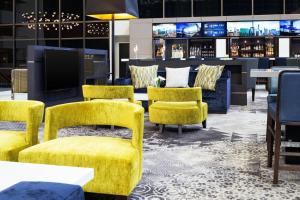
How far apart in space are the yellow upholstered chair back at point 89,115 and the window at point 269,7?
12.1m

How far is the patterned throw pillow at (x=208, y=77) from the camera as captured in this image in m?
7.43

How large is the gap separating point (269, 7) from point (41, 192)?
545 inches

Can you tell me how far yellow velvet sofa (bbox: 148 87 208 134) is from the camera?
5.20 metres

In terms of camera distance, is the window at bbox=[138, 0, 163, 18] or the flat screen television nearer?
the flat screen television

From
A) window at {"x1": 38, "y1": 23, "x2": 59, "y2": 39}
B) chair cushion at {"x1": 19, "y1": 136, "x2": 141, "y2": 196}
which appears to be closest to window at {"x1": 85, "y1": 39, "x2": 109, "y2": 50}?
window at {"x1": 38, "y1": 23, "x2": 59, "y2": 39}

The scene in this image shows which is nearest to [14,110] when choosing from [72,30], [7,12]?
[72,30]

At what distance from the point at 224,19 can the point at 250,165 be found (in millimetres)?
10433

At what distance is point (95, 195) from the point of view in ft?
9.42

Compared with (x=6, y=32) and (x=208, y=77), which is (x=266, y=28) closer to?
(x=208, y=77)

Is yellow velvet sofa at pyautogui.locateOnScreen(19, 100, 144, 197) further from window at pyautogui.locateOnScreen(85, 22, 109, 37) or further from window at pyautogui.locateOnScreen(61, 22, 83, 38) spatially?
window at pyautogui.locateOnScreen(61, 22, 83, 38)

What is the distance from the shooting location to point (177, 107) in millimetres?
5621

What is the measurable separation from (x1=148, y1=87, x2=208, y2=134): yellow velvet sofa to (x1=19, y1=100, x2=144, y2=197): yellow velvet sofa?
2.47 meters

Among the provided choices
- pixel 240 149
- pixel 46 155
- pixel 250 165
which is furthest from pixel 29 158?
pixel 240 149

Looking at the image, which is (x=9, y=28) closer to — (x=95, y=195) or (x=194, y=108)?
(x=194, y=108)
